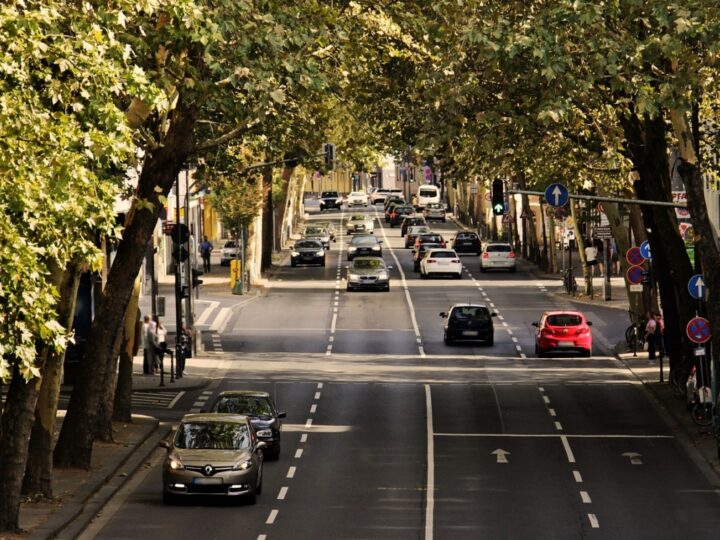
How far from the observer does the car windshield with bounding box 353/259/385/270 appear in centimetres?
7794

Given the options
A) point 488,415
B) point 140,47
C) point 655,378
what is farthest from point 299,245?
point 140,47

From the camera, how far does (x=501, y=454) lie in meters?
35.3

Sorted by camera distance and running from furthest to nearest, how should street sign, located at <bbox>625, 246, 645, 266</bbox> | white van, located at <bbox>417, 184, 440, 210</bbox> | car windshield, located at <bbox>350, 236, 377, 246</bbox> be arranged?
1. white van, located at <bbox>417, 184, 440, 210</bbox>
2. car windshield, located at <bbox>350, 236, 377, 246</bbox>
3. street sign, located at <bbox>625, 246, 645, 266</bbox>

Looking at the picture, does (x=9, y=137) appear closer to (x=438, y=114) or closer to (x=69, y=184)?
(x=69, y=184)

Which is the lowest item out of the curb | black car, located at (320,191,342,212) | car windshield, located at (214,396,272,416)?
the curb

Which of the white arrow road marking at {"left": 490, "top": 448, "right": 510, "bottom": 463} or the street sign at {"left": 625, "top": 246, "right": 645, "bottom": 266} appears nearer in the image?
the white arrow road marking at {"left": 490, "top": 448, "right": 510, "bottom": 463}

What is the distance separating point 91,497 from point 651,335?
26251 mm

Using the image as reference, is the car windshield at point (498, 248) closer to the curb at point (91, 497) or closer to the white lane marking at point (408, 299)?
the white lane marking at point (408, 299)

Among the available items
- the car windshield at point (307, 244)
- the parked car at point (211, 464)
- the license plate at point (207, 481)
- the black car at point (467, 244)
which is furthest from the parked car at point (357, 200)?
the license plate at point (207, 481)

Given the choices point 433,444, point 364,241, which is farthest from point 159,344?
point 364,241

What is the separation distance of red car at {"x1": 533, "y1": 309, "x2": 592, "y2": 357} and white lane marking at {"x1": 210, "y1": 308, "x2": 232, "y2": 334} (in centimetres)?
1328

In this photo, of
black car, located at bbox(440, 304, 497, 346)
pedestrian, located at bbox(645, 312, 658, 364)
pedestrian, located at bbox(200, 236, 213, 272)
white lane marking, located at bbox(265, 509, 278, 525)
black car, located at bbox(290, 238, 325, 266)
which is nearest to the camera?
white lane marking, located at bbox(265, 509, 278, 525)

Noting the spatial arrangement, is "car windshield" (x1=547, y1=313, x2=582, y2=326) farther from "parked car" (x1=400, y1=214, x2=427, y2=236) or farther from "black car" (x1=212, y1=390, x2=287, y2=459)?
"parked car" (x1=400, y1=214, x2=427, y2=236)

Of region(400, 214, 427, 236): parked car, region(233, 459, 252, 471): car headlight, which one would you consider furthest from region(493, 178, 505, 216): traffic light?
region(400, 214, 427, 236): parked car
